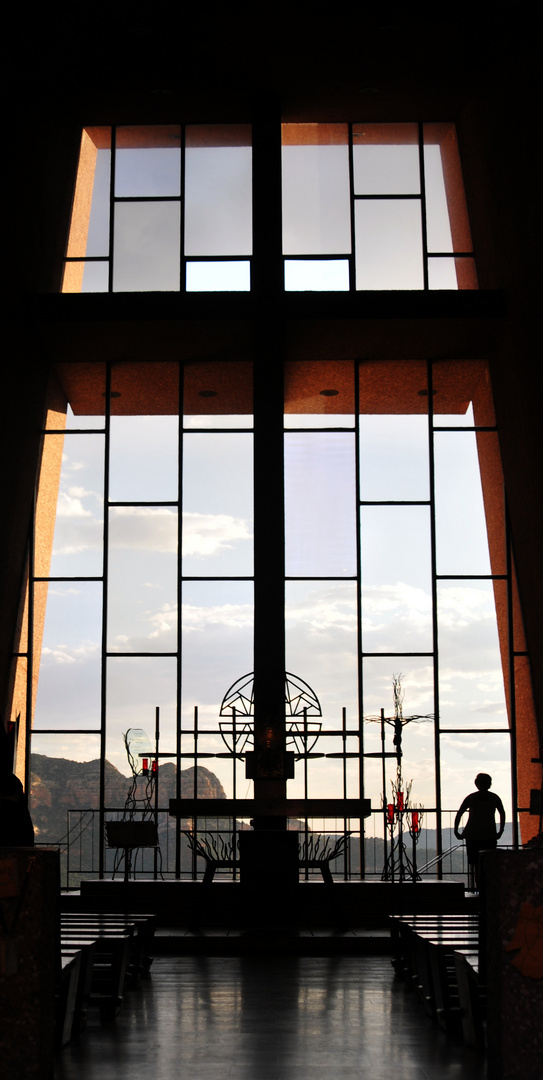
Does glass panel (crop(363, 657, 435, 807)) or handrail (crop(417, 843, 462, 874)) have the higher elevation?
glass panel (crop(363, 657, 435, 807))

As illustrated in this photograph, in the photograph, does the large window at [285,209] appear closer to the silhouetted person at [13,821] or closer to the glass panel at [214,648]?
the glass panel at [214,648]

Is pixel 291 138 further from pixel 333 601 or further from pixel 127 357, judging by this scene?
pixel 333 601

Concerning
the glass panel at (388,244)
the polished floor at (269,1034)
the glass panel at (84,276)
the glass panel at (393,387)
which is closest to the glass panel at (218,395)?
the glass panel at (393,387)

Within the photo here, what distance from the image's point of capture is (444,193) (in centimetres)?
1241

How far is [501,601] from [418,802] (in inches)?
86.4

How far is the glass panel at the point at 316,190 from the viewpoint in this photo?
40.0 ft

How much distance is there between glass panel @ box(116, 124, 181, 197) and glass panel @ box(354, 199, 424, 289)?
2068 millimetres

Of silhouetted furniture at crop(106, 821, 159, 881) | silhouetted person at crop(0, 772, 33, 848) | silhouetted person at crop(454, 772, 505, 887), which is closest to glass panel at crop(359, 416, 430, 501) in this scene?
silhouetted person at crop(454, 772, 505, 887)

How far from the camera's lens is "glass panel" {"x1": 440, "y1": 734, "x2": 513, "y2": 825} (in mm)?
11203

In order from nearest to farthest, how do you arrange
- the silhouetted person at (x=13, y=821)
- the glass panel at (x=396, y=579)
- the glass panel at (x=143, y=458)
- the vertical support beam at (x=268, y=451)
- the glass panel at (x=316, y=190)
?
the silhouetted person at (x=13, y=821) → the vertical support beam at (x=268, y=451) → the glass panel at (x=396, y=579) → the glass panel at (x=143, y=458) → the glass panel at (x=316, y=190)

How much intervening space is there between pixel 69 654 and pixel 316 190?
5.61 meters

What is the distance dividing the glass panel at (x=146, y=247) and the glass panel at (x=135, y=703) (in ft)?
13.0

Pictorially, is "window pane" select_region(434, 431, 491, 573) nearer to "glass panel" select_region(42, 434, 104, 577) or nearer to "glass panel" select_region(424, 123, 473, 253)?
"glass panel" select_region(424, 123, 473, 253)

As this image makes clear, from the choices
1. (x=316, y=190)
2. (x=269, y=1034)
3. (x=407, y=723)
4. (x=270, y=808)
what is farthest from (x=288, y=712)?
(x=269, y=1034)
